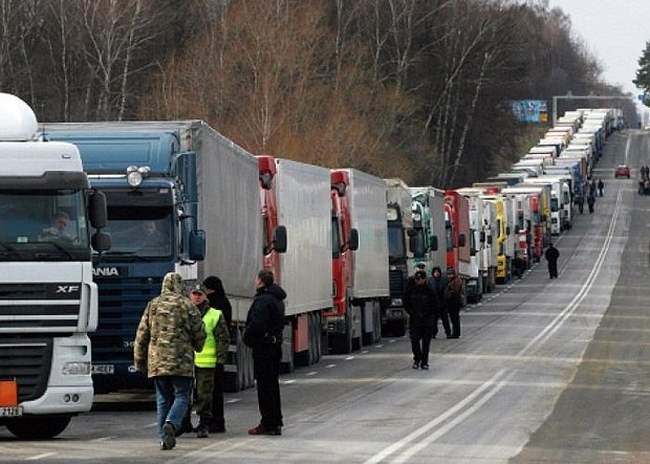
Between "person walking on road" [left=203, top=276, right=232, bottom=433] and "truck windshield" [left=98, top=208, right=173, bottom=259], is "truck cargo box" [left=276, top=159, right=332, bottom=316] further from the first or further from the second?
"person walking on road" [left=203, top=276, right=232, bottom=433]

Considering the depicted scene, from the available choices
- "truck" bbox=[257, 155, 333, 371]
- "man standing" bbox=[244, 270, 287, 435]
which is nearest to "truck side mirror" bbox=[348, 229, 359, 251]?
"truck" bbox=[257, 155, 333, 371]

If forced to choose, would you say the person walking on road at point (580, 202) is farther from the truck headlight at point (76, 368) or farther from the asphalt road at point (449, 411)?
the truck headlight at point (76, 368)

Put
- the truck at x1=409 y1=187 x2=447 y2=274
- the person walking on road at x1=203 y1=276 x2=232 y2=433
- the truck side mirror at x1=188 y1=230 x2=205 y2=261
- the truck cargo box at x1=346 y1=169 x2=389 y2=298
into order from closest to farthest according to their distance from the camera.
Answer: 1. the person walking on road at x1=203 y1=276 x2=232 y2=433
2. the truck side mirror at x1=188 y1=230 x2=205 y2=261
3. the truck cargo box at x1=346 y1=169 x2=389 y2=298
4. the truck at x1=409 y1=187 x2=447 y2=274

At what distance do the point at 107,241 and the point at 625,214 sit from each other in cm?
11767

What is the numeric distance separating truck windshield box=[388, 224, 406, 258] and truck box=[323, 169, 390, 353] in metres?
3.92

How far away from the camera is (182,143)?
87.9 feet

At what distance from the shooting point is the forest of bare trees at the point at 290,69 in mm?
83812

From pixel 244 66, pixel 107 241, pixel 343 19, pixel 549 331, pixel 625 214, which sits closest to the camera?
pixel 107 241

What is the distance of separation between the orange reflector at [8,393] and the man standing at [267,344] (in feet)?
8.54

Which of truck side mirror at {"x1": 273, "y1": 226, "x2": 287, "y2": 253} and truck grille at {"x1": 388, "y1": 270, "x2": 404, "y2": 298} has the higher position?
truck side mirror at {"x1": 273, "y1": 226, "x2": 287, "y2": 253}

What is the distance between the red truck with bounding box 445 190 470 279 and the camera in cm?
6094

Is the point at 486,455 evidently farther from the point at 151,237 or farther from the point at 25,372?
the point at 151,237

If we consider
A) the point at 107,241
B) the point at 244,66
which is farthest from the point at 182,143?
the point at 244,66

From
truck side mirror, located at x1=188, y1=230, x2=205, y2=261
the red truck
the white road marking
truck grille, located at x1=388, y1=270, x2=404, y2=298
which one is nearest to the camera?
the white road marking
